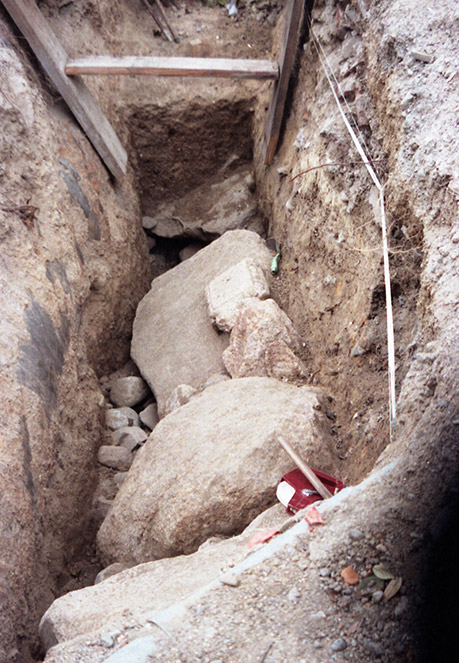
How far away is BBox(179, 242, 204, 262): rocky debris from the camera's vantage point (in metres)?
5.12

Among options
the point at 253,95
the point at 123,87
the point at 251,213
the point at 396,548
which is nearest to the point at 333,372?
the point at 396,548

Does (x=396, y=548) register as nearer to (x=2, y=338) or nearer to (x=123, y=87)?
(x=2, y=338)

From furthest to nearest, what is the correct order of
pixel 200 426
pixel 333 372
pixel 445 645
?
pixel 333 372, pixel 200 426, pixel 445 645

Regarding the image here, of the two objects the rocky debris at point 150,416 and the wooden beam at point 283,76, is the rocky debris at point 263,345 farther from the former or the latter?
the wooden beam at point 283,76

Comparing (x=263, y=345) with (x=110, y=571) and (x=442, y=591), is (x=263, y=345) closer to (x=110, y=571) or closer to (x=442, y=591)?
(x=110, y=571)

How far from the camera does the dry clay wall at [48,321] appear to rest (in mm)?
2457

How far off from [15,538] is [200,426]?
952 millimetres

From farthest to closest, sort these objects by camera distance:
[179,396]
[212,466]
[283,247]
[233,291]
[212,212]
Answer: [212,212]
[283,247]
[233,291]
[179,396]
[212,466]

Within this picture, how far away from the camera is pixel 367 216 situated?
291cm

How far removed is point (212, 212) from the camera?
5.14 m

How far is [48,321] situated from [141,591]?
1.65 metres

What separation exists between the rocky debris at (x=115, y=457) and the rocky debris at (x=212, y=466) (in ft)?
1.50

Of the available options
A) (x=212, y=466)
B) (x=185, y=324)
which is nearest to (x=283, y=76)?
(x=185, y=324)

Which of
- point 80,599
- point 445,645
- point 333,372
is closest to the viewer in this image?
point 445,645
